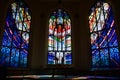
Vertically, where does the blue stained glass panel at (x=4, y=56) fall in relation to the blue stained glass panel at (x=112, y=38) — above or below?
below

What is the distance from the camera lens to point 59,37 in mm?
11555

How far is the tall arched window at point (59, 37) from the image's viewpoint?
11.0 m

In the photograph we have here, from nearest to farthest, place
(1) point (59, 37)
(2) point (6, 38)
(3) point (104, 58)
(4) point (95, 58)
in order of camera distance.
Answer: (2) point (6, 38) → (3) point (104, 58) → (4) point (95, 58) → (1) point (59, 37)

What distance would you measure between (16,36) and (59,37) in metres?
3.10

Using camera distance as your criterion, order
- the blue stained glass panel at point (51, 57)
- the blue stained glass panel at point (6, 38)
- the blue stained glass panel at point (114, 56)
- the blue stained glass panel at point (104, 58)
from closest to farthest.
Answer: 1. the blue stained glass panel at point (114, 56)
2. the blue stained glass panel at point (6, 38)
3. the blue stained glass panel at point (104, 58)
4. the blue stained glass panel at point (51, 57)

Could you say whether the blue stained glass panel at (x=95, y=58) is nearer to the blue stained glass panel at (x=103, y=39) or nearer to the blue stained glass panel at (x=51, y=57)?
the blue stained glass panel at (x=103, y=39)

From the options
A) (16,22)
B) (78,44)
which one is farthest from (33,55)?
(78,44)

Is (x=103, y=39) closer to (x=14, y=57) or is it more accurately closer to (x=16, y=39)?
(x=16, y=39)

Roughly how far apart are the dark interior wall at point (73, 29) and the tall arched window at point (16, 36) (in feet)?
1.25

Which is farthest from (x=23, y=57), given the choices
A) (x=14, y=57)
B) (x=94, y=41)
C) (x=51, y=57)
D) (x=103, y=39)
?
(x=103, y=39)

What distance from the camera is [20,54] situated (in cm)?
1016

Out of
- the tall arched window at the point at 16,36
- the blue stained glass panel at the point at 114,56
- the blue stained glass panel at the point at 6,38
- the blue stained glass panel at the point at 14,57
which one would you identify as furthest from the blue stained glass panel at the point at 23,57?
the blue stained glass panel at the point at 114,56

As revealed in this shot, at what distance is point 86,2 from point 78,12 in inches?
35.1

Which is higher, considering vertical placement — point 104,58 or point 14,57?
point 14,57
